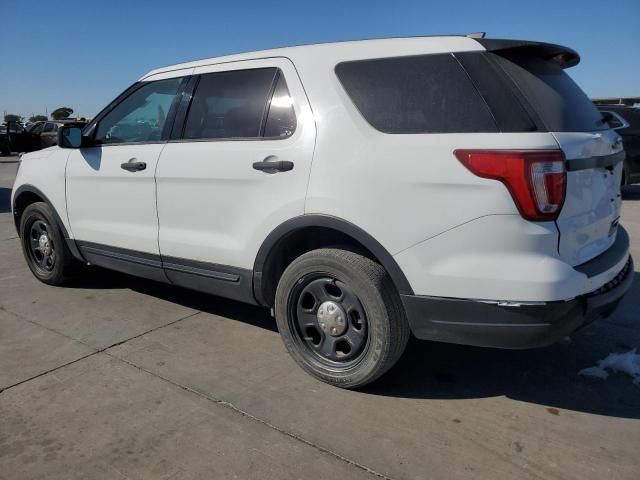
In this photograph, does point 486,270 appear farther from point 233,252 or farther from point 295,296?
point 233,252

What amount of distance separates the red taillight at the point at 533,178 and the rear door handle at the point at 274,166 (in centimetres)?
114

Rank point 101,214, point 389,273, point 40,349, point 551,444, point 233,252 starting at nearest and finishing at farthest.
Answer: point 551,444 < point 389,273 < point 233,252 < point 40,349 < point 101,214

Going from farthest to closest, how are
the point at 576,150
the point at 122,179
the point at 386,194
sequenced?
the point at 122,179
the point at 386,194
the point at 576,150

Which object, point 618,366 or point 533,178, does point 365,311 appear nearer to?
point 533,178

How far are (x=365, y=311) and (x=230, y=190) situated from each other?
1.14m

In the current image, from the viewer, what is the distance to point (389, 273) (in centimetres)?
271

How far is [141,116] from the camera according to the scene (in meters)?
4.02

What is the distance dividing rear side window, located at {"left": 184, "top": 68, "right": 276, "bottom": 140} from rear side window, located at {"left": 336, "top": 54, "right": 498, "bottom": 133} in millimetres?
608

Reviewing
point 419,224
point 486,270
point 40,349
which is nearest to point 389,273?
point 419,224

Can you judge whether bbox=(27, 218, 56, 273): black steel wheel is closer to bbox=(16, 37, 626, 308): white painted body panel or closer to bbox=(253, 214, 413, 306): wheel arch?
bbox=(16, 37, 626, 308): white painted body panel

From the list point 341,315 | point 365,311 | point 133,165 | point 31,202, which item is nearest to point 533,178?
point 365,311

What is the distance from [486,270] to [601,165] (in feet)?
2.78

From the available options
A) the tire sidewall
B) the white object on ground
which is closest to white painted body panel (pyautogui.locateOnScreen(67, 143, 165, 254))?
the tire sidewall

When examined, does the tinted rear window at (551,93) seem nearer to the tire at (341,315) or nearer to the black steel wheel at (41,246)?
the tire at (341,315)
